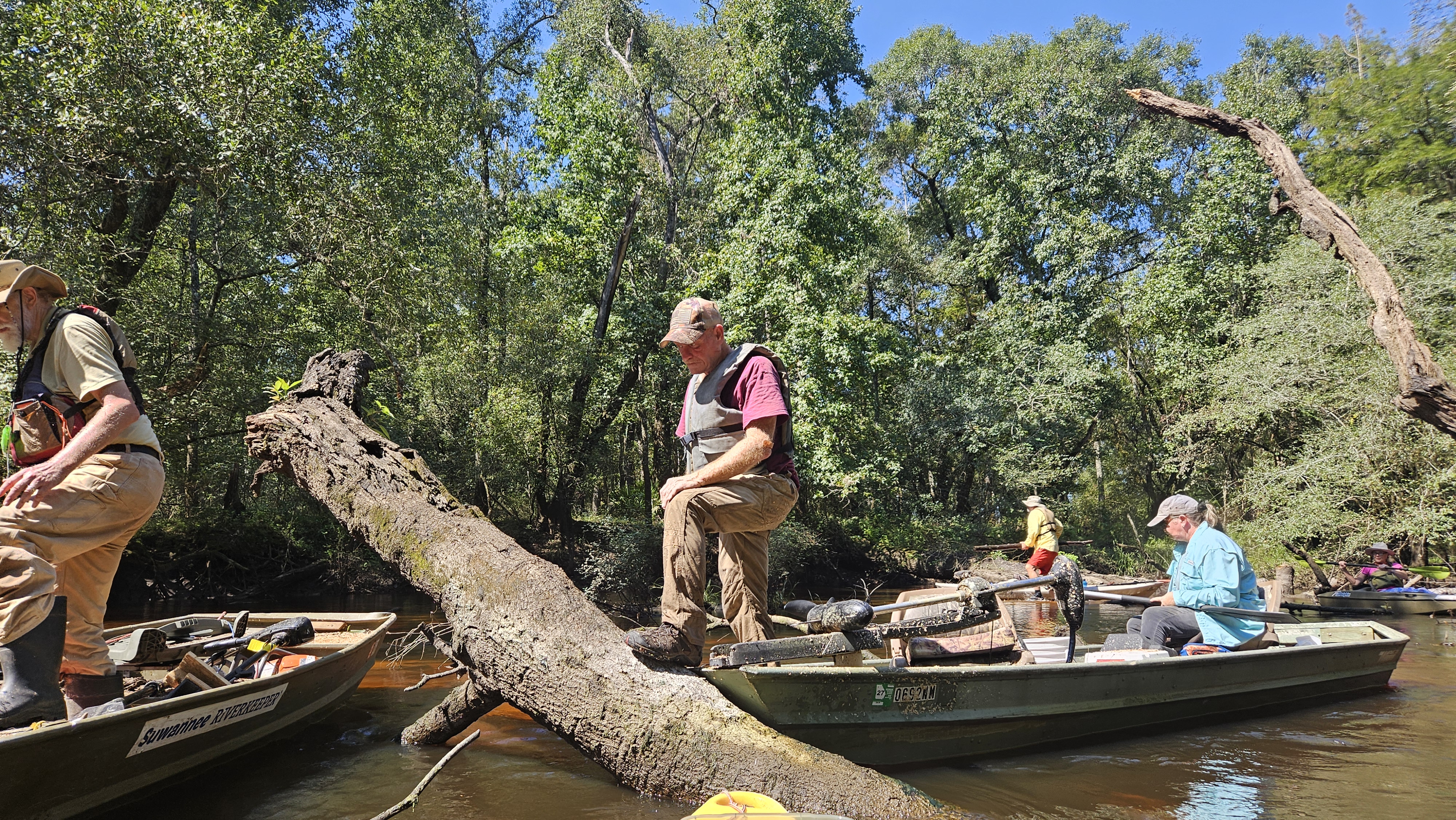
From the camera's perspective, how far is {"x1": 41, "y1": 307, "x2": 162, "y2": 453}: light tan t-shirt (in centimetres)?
379

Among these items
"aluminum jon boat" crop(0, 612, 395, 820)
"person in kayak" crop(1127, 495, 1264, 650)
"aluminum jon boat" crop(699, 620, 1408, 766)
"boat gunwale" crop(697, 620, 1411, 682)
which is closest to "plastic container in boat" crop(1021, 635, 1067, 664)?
"aluminum jon boat" crop(699, 620, 1408, 766)

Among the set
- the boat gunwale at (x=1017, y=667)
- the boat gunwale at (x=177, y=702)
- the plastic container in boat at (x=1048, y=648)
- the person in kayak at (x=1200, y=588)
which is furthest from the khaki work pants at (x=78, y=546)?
the person in kayak at (x=1200, y=588)

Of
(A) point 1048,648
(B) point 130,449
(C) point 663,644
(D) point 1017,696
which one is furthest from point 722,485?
(A) point 1048,648

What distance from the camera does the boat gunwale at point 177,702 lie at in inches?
130

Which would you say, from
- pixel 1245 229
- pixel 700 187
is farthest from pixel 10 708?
pixel 1245 229

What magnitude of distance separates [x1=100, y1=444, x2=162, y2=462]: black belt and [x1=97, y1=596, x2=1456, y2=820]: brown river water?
6.22ft

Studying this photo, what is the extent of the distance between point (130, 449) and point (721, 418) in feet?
9.58

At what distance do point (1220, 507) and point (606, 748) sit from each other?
27.4 meters

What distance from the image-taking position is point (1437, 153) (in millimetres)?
18266

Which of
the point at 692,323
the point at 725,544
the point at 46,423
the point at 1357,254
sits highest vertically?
the point at 1357,254

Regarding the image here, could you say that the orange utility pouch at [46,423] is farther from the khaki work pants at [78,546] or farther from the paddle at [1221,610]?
the paddle at [1221,610]

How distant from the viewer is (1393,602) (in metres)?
13.3

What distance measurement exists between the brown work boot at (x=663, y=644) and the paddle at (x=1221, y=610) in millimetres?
4068

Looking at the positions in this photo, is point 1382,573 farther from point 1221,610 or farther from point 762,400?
point 762,400
